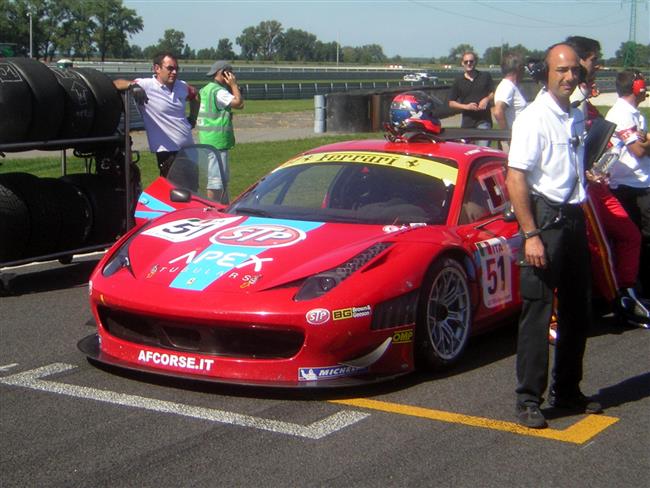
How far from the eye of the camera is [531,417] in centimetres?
478

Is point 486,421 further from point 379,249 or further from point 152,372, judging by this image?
point 152,372

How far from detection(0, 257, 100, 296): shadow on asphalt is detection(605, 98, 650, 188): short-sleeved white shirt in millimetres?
4381

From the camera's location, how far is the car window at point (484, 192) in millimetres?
6396

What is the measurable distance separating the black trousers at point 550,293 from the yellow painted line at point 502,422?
146mm

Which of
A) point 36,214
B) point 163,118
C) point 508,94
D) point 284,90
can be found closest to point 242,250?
point 36,214

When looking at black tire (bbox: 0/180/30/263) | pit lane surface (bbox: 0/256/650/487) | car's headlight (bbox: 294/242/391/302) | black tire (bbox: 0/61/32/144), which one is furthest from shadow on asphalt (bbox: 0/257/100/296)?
car's headlight (bbox: 294/242/391/302)

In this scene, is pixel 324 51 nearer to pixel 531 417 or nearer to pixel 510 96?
pixel 510 96

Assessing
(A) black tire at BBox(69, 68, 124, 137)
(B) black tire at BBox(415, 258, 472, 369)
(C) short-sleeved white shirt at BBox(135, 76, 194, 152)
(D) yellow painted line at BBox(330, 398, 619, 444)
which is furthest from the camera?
(C) short-sleeved white shirt at BBox(135, 76, 194, 152)

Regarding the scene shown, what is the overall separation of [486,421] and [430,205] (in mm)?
1780

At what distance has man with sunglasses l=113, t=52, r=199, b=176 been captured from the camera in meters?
9.63

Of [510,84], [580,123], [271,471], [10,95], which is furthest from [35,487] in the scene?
[510,84]

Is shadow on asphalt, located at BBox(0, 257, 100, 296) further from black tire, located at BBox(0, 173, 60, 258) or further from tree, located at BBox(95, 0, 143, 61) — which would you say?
tree, located at BBox(95, 0, 143, 61)

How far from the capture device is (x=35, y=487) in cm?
402

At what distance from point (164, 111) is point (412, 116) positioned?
3.09 meters
